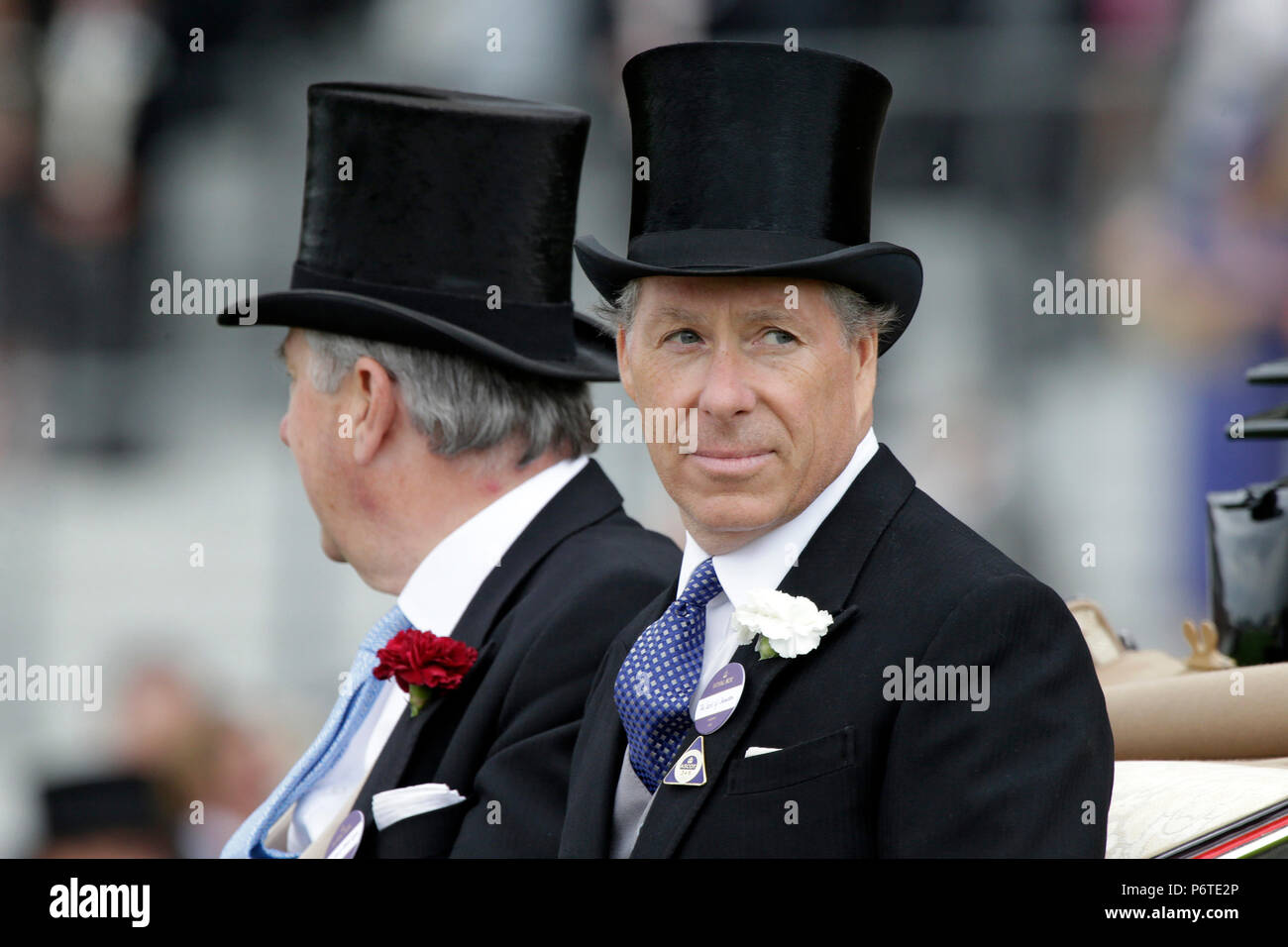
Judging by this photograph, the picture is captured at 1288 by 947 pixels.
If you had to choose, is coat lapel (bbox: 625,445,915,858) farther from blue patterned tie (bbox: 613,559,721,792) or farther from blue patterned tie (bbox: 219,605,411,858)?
blue patterned tie (bbox: 219,605,411,858)

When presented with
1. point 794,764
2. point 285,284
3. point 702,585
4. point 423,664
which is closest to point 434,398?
point 423,664

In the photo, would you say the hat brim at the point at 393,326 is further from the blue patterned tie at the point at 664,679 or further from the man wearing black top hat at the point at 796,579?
the blue patterned tie at the point at 664,679

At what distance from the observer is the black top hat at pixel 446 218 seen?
3209 millimetres

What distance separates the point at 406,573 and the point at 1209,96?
395 cm

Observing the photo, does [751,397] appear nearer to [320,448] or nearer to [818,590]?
[818,590]

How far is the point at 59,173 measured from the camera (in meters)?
6.68

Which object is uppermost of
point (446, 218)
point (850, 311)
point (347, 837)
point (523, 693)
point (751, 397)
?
point (446, 218)

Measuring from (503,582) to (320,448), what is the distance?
47 centimetres

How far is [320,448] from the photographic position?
3209 mm

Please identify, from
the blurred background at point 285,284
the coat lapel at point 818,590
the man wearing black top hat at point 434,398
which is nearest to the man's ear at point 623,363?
the coat lapel at point 818,590

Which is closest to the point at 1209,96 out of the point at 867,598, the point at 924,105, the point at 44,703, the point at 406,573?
the point at 924,105

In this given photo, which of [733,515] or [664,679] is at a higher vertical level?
[733,515]

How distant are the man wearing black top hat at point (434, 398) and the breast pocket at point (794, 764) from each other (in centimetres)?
81
